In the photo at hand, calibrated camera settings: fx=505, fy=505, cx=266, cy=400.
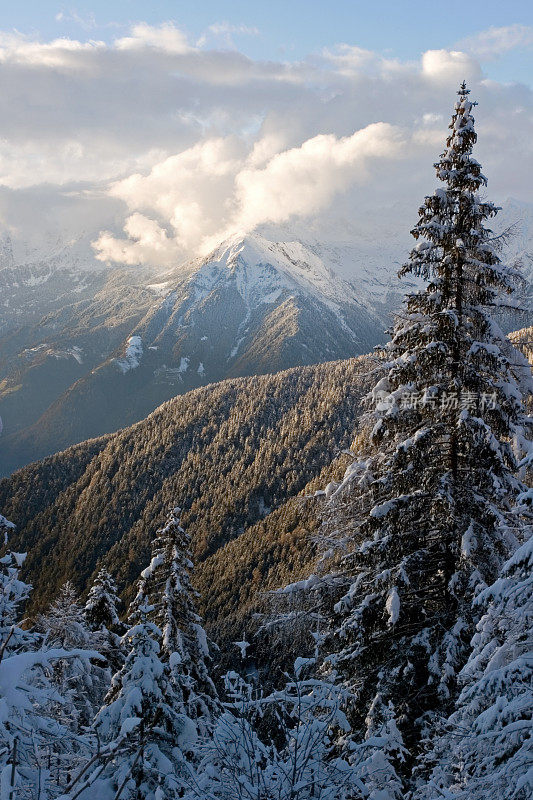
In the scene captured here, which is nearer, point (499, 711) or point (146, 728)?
point (499, 711)

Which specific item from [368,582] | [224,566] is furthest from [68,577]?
[368,582]

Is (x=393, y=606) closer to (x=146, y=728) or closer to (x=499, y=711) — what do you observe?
(x=499, y=711)

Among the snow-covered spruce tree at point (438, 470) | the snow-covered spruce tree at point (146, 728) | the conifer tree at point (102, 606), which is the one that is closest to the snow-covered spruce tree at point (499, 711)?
the snow-covered spruce tree at point (438, 470)

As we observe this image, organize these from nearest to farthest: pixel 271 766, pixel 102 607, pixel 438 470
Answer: pixel 271 766 → pixel 438 470 → pixel 102 607

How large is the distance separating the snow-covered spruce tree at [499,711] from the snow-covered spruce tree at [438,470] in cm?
241

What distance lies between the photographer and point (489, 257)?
29.0 feet

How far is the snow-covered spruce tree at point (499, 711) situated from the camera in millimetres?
4691

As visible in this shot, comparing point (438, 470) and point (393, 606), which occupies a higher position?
point (438, 470)

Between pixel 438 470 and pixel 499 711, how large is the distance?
4.38 metres

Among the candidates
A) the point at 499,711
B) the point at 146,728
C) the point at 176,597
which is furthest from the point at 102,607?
the point at 499,711

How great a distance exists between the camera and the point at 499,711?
509 centimetres

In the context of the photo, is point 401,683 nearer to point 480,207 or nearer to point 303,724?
point 303,724

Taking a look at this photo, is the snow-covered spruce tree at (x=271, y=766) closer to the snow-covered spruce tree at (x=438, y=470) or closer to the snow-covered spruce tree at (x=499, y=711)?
the snow-covered spruce tree at (x=499, y=711)

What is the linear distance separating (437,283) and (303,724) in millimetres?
7265
